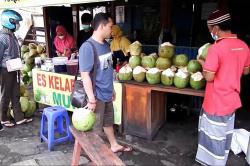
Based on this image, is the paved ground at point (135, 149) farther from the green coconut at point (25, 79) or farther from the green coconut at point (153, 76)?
the green coconut at point (25, 79)

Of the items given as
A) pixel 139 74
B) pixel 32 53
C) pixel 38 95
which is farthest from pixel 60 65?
pixel 32 53

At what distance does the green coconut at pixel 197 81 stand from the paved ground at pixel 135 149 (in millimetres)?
968

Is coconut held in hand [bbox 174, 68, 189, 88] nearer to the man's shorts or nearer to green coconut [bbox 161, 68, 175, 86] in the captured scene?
green coconut [bbox 161, 68, 175, 86]

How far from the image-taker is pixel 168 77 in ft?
13.3

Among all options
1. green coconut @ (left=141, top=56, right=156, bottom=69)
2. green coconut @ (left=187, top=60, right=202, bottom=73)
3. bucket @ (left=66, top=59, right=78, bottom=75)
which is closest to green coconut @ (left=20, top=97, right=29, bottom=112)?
bucket @ (left=66, top=59, right=78, bottom=75)

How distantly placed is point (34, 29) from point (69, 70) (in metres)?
5.63

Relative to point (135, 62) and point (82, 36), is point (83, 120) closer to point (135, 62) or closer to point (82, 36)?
point (135, 62)

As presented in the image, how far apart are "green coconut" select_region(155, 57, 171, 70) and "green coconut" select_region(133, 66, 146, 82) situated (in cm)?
23

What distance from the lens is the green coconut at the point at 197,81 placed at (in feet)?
12.6

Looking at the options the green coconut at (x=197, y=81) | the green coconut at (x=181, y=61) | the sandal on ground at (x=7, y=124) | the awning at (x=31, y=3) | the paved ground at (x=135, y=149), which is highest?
the awning at (x=31, y=3)

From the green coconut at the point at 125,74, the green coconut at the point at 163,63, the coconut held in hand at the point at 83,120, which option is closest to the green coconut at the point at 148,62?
the green coconut at the point at 163,63

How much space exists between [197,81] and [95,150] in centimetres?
172

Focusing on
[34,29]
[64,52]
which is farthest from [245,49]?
[34,29]

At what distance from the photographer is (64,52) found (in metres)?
6.24
